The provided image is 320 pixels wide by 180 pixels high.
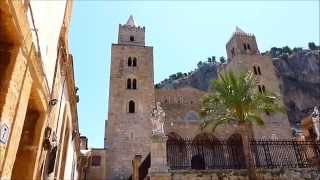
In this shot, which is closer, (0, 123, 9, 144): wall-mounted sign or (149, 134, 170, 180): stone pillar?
(0, 123, 9, 144): wall-mounted sign

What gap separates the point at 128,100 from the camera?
34.9 meters

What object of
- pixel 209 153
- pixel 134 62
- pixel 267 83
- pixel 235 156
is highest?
pixel 134 62

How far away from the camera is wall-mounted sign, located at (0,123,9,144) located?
495 centimetres

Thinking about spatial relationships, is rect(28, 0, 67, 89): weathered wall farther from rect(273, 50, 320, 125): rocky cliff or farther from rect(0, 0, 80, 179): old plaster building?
rect(273, 50, 320, 125): rocky cliff

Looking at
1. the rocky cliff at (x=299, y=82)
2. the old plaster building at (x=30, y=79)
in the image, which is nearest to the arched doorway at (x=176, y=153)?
the old plaster building at (x=30, y=79)

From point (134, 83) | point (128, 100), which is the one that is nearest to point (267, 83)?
point (134, 83)

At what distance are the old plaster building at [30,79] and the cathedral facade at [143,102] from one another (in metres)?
20.3

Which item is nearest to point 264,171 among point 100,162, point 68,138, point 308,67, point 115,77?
point 68,138

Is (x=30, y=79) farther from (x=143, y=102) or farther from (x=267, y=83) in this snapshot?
(x=267, y=83)

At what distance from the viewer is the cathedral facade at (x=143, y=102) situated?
31938 millimetres

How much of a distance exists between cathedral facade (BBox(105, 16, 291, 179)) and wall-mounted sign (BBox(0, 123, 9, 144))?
1019 inches

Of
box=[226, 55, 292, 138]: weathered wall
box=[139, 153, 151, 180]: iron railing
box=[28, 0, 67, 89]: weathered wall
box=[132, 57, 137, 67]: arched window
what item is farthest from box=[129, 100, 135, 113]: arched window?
box=[28, 0, 67, 89]: weathered wall

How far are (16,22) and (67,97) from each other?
26.2ft

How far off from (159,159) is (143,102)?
20162 mm
